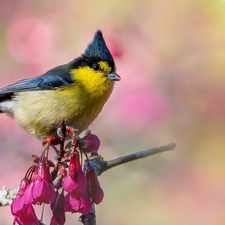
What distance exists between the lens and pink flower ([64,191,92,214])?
2.81 feet

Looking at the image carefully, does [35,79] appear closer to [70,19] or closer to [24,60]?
[24,60]

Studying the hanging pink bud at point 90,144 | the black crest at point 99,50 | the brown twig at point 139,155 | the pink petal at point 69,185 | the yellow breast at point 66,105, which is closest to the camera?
the pink petal at point 69,185

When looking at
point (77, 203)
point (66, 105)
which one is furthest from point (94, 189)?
point (66, 105)

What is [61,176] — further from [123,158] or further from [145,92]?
[145,92]

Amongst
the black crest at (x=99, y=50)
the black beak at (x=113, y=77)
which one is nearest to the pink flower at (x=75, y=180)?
the black beak at (x=113, y=77)

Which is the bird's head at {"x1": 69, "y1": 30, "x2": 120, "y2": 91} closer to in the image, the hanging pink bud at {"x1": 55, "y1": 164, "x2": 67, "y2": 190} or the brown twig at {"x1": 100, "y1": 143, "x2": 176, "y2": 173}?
the brown twig at {"x1": 100, "y1": 143, "x2": 176, "y2": 173}

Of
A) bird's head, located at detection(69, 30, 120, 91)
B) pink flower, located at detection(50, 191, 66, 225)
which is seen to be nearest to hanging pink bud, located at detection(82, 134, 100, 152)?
pink flower, located at detection(50, 191, 66, 225)

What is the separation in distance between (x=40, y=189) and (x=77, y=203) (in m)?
0.11

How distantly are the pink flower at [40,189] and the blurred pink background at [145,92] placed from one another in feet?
1.78

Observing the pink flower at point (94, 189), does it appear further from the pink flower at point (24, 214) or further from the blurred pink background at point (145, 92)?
the blurred pink background at point (145, 92)

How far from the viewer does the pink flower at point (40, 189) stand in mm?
860

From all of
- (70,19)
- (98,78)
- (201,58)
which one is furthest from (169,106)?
(70,19)

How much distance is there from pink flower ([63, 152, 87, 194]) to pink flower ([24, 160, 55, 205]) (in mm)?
52

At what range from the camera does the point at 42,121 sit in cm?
142
